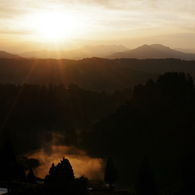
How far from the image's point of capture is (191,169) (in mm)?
29000

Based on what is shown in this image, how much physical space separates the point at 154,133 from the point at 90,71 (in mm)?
118463

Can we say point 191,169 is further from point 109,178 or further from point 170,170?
point 109,178

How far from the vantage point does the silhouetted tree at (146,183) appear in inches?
1034

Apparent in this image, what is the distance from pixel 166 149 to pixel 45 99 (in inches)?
1679

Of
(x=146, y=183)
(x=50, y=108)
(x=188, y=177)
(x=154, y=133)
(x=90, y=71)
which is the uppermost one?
(x=90, y=71)

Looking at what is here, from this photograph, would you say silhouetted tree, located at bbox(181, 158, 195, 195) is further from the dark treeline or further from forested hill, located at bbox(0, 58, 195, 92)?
forested hill, located at bbox(0, 58, 195, 92)

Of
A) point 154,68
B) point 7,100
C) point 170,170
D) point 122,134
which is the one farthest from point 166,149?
point 154,68

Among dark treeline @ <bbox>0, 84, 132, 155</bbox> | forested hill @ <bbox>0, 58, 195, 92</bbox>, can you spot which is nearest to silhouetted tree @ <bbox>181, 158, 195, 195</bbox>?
dark treeline @ <bbox>0, 84, 132, 155</bbox>

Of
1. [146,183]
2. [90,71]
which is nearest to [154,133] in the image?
[146,183]

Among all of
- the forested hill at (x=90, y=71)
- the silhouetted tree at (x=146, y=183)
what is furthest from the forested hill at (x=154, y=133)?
the forested hill at (x=90, y=71)

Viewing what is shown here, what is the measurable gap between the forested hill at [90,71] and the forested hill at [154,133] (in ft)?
242

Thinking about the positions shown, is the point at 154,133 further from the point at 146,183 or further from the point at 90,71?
the point at 90,71

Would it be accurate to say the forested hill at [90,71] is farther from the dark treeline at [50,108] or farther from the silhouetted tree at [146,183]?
the silhouetted tree at [146,183]

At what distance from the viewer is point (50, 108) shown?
71.2 metres
